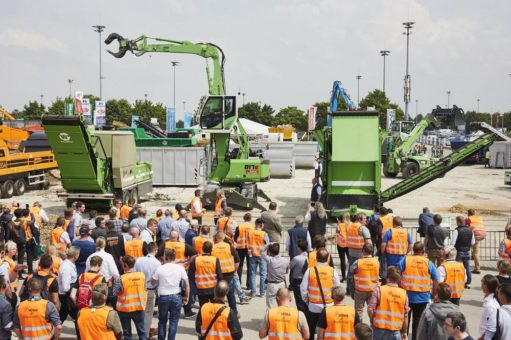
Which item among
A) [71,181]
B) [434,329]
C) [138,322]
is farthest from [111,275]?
[71,181]

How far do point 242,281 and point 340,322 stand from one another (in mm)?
6091

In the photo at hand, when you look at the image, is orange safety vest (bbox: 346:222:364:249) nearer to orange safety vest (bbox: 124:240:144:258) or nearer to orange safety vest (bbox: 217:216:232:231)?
orange safety vest (bbox: 217:216:232:231)

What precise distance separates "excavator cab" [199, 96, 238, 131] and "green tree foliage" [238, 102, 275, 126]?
7149 cm

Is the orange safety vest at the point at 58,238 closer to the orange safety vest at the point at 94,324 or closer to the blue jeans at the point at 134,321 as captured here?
the blue jeans at the point at 134,321

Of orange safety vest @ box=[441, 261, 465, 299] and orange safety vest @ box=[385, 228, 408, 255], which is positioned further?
orange safety vest @ box=[385, 228, 408, 255]

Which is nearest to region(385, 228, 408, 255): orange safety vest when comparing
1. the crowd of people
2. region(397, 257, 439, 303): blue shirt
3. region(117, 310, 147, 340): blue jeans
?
the crowd of people

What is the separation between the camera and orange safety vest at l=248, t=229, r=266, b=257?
10648mm

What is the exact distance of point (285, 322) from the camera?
6027 millimetres

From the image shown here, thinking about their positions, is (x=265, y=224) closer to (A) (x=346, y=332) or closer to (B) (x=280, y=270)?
(B) (x=280, y=270)

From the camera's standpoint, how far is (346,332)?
6168 mm

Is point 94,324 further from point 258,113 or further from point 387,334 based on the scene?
point 258,113

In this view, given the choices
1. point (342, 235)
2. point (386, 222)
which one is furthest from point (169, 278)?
point (386, 222)

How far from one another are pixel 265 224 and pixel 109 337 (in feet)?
17.8

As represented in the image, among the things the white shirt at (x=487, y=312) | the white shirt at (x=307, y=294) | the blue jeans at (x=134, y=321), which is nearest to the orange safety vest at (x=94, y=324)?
the blue jeans at (x=134, y=321)
